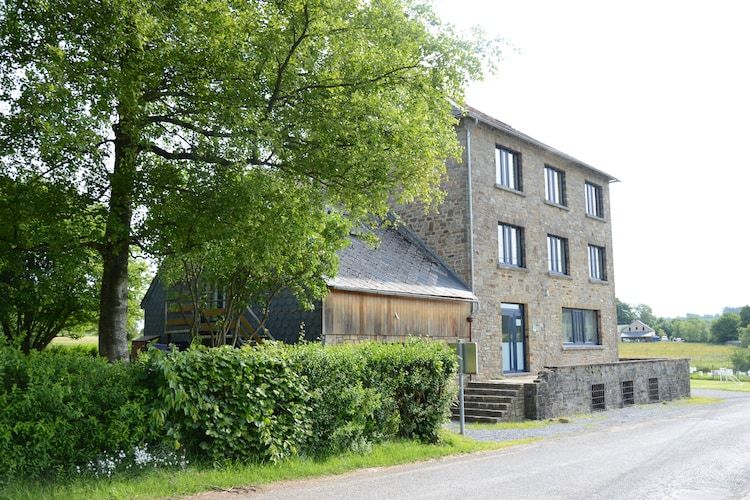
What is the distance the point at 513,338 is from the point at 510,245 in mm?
3338

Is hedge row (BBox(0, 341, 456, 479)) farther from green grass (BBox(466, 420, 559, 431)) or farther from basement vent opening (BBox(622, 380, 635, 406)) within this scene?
basement vent opening (BBox(622, 380, 635, 406))

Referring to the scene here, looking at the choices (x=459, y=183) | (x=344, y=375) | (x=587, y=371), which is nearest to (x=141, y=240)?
(x=344, y=375)

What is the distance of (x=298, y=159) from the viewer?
1120 centimetres

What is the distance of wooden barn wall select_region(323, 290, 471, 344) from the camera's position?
16531mm

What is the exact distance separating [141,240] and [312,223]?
298 cm

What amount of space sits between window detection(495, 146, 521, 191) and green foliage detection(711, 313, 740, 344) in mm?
107108

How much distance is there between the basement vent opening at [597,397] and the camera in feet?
67.7

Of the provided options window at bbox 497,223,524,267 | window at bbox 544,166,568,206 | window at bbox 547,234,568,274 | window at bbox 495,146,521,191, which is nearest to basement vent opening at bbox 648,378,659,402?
window at bbox 547,234,568,274

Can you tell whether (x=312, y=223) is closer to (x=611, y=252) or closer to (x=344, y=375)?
(x=344, y=375)

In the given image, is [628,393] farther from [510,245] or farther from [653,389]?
[510,245]

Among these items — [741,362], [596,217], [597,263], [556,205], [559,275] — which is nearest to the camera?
[559,275]

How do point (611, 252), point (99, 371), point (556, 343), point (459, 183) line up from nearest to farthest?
1. point (99, 371)
2. point (459, 183)
3. point (556, 343)
4. point (611, 252)

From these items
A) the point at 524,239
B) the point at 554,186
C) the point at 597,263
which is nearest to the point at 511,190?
the point at 524,239

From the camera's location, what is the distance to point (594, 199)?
29312mm
